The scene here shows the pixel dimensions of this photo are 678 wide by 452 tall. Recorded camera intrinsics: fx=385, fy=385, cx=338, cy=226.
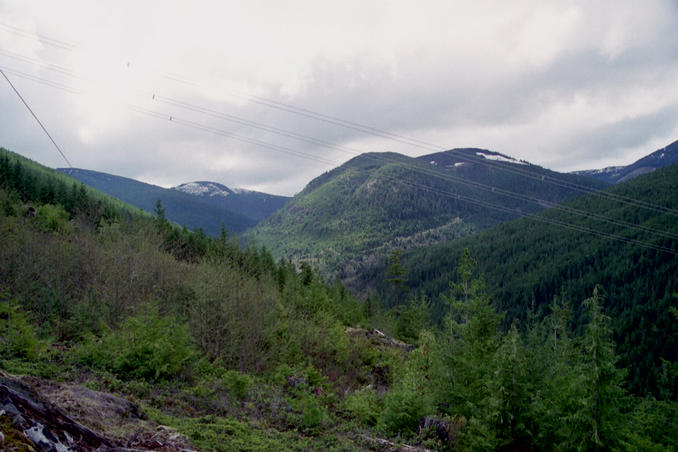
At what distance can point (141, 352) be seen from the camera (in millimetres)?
12445

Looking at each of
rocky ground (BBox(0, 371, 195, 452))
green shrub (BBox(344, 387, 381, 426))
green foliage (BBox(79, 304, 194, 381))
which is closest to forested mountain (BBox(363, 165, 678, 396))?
green shrub (BBox(344, 387, 381, 426))

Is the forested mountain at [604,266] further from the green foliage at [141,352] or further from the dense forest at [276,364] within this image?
the green foliage at [141,352]

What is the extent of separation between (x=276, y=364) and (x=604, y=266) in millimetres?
151950

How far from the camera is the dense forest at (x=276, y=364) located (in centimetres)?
1114

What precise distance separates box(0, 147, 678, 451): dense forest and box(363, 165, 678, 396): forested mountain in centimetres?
6393

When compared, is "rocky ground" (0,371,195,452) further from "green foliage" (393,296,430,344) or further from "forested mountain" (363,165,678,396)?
"forested mountain" (363,165,678,396)

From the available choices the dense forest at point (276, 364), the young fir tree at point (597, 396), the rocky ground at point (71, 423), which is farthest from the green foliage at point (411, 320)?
the rocky ground at point (71, 423)

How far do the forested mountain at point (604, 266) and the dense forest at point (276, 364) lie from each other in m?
63.9

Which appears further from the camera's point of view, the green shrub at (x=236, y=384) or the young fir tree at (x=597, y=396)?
the young fir tree at (x=597, y=396)

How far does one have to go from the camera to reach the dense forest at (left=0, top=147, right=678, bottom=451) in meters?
11.1

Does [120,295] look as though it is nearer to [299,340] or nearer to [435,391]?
[299,340]

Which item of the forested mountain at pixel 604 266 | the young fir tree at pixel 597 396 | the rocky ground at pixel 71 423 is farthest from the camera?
the forested mountain at pixel 604 266

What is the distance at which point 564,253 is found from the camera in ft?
504

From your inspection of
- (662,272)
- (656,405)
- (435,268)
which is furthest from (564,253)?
(656,405)
